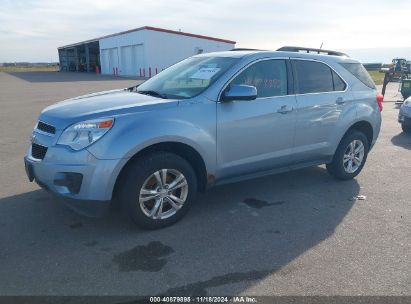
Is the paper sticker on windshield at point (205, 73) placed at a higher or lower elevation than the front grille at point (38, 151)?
higher

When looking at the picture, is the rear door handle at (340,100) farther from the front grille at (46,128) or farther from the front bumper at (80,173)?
the front grille at (46,128)

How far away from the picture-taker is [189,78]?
4.36 metres

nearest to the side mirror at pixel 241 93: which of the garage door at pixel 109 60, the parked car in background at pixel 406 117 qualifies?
the parked car in background at pixel 406 117

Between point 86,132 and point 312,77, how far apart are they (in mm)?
3018

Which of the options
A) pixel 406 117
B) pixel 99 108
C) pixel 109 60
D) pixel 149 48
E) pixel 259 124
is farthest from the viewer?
pixel 109 60

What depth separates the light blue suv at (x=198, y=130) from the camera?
3367 mm

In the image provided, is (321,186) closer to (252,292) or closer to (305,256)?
(305,256)

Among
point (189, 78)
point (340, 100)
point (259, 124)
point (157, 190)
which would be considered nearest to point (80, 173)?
point (157, 190)

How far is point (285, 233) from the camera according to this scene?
3801 mm

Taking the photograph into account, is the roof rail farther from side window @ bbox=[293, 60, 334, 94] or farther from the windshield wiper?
the windshield wiper

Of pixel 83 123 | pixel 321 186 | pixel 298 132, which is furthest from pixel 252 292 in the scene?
pixel 321 186

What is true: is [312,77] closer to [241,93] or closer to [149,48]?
[241,93]

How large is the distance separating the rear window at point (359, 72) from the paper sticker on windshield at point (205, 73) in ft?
7.06

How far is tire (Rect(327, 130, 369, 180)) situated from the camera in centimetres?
526
